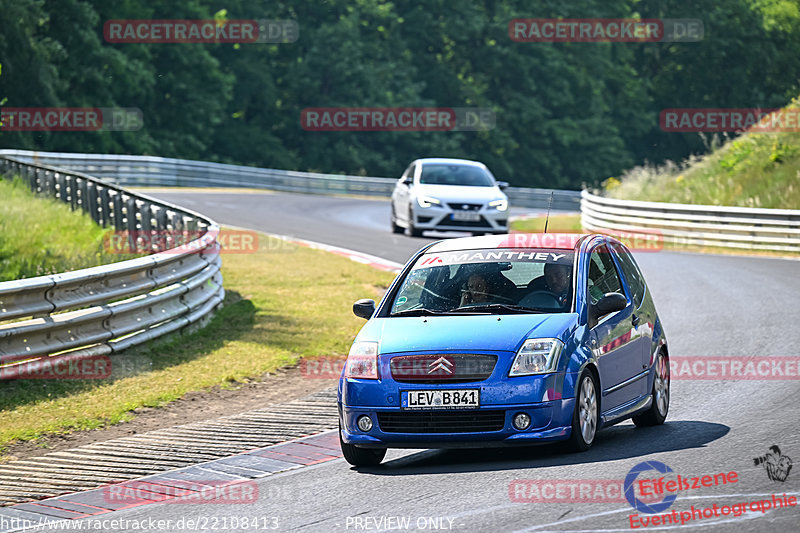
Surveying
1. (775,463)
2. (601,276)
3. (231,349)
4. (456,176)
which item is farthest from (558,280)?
(456,176)

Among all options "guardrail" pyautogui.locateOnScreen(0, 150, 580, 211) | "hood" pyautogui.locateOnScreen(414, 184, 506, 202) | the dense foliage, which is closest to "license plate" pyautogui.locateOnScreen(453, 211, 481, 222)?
"hood" pyautogui.locateOnScreen(414, 184, 506, 202)

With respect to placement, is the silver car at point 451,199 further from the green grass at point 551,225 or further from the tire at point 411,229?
the green grass at point 551,225

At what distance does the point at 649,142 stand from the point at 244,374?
74809 millimetres

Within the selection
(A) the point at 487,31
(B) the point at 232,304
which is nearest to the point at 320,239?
(B) the point at 232,304

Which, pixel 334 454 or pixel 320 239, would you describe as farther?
pixel 320 239

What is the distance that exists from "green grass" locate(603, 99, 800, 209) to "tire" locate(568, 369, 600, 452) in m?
23.9

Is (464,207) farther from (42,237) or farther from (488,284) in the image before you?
(488,284)

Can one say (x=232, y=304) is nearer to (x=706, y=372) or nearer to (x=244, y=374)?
(x=244, y=374)

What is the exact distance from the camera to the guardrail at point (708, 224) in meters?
27.5

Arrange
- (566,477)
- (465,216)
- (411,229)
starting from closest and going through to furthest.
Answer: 1. (566,477)
2. (465,216)
3. (411,229)

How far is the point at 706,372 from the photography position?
12.4m

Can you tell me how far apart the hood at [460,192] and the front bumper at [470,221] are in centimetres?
21

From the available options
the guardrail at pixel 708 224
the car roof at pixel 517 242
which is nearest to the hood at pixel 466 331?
the car roof at pixel 517 242

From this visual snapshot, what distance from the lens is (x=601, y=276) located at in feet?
32.2
